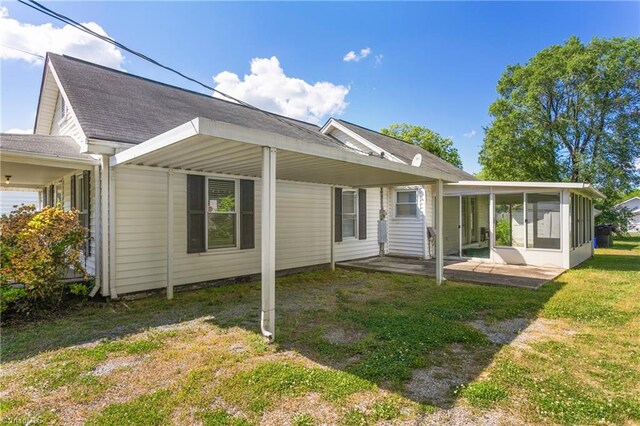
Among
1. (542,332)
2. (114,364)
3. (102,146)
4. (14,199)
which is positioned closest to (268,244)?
(114,364)

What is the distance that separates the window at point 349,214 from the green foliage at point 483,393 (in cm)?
731

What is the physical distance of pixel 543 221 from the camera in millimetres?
9227

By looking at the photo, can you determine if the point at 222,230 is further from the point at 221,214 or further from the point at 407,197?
the point at 407,197

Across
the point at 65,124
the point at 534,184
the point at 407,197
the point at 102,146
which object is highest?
the point at 65,124

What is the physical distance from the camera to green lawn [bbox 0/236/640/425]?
2.60m

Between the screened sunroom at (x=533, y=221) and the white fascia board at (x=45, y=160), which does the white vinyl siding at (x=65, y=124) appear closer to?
the white fascia board at (x=45, y=160)

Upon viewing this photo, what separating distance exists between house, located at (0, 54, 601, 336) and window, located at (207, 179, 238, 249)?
23 millimetres

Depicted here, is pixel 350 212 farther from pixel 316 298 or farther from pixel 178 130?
pixel 178 130

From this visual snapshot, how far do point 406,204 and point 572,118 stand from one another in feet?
47.8

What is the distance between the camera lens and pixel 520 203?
9539 millimetres

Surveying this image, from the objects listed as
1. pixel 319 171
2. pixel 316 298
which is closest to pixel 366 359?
pixel 316 298

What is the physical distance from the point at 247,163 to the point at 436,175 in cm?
395

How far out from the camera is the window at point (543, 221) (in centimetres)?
905

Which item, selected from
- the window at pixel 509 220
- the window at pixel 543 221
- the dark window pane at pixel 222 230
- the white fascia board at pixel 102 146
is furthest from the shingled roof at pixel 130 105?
the window at pixel 543 221
